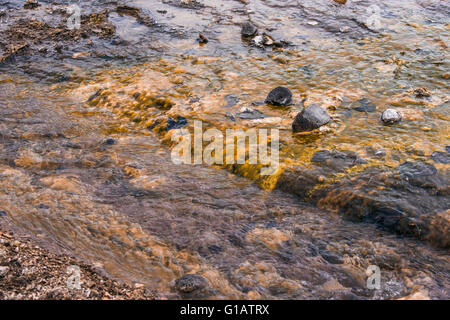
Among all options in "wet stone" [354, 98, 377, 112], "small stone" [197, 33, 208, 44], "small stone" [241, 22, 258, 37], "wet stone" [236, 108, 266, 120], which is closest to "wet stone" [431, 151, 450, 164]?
"wet stone" [354, 98, 377, 112]

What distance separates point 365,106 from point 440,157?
123 cm

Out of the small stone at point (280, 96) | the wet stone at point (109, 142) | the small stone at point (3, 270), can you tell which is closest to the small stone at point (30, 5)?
the wet stone at point (109, 142)

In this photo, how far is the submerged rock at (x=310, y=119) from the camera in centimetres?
422

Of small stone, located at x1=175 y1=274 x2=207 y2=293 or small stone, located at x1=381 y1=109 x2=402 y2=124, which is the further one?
small stone, located at x1=381 y1=109 x2=402 y2=124

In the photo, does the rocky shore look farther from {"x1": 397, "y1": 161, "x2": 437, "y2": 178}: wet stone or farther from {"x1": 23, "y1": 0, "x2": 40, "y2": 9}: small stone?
{"x1": 23, "y1": 0, "x2": 40, "y2": 9}: small stone

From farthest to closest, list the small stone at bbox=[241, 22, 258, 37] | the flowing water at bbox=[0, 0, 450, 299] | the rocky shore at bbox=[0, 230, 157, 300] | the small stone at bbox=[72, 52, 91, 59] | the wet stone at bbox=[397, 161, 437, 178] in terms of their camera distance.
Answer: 1. the small stone at bbox=[241, 22, 258, 37]
2. the small stone at bbox=[72, 52, 91, 59]
3. the wet stone at bbox=[397, 161, 437, 178]
4. the flowing water at bbox=[0, 0, 450, 299]
5. the rocky shore at bbox=[0, 230, 157, 300]

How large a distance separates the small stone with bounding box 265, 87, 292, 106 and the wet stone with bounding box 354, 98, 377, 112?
89cm

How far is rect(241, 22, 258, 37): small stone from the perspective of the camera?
6746 millimetres

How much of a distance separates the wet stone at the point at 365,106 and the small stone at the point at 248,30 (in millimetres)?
2905

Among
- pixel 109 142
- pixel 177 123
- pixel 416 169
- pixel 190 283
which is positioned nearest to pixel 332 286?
pixel 190 283

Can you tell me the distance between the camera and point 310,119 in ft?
13.8
